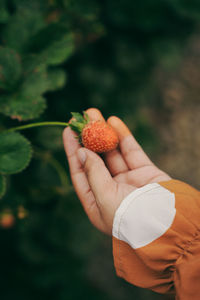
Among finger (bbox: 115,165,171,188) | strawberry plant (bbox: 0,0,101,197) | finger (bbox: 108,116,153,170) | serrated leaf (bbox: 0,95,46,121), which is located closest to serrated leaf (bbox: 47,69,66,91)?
strawberry plant (bbox: 0,0,101,197)

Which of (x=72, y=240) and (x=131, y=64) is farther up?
(x=131, y=64)

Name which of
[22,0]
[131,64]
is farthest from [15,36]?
[131,64]

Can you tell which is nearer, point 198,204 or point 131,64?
point 198,204

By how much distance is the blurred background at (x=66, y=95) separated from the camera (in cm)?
98

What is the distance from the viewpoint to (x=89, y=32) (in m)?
1.26

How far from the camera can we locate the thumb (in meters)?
0.75

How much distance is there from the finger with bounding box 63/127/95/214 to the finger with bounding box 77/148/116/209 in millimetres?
116

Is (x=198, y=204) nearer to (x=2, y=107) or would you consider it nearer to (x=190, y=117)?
(x=2, y=107)

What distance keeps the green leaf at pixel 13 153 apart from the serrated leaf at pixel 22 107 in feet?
0.22

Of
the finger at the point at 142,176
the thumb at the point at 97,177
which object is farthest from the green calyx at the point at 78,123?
the finger at the point at 142,176

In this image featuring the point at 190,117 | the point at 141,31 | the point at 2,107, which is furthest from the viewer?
the point at 190,117

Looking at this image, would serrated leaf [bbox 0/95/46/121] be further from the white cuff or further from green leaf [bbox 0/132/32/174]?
the white cuff

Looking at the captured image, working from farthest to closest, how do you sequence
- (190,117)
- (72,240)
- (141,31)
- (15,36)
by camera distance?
(190,117), (141,31), (72,240), (15,36)

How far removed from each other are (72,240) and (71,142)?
0.55 metres
